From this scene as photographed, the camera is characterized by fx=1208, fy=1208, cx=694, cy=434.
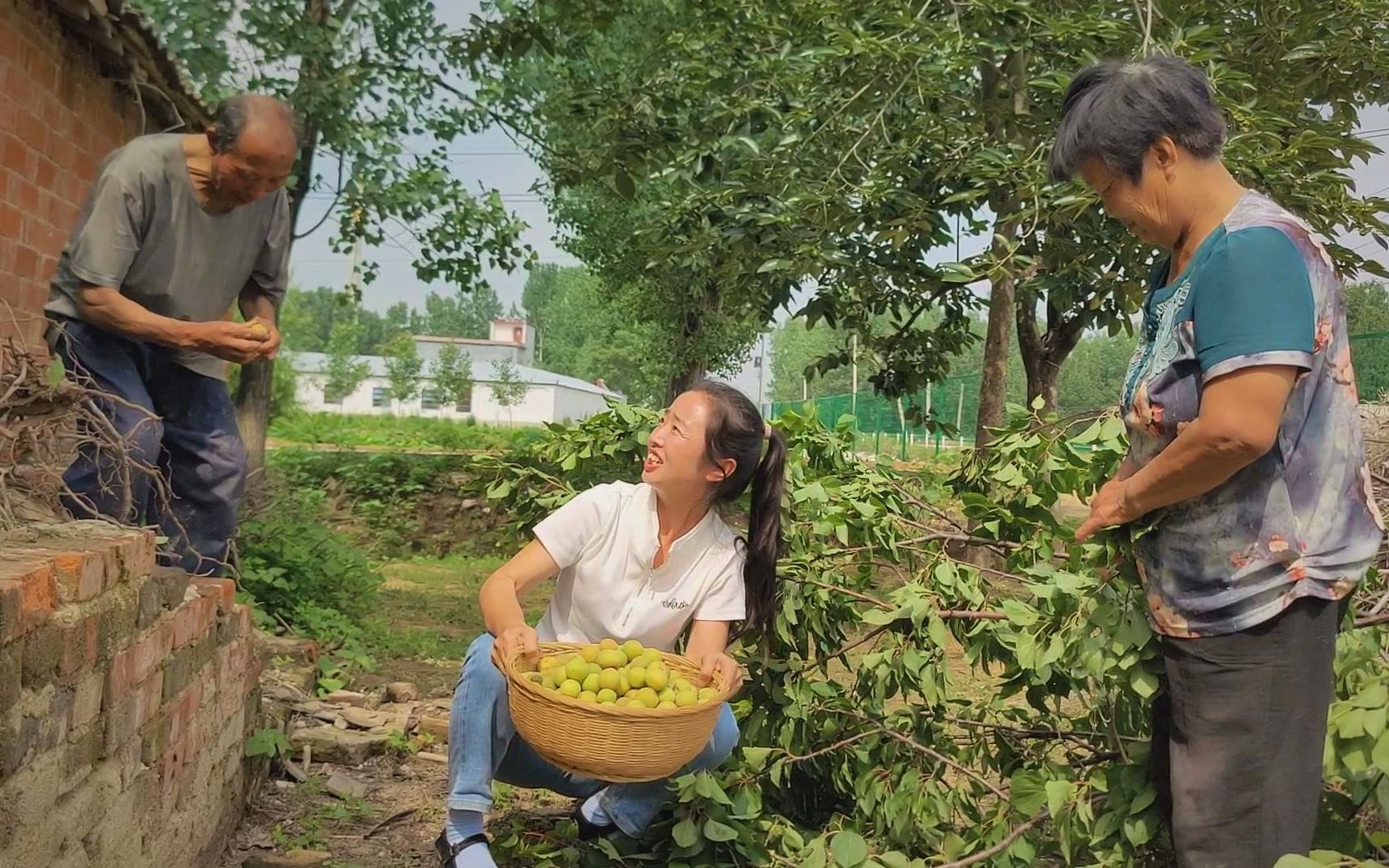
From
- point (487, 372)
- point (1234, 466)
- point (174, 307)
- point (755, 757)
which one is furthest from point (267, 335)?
point (487, 372)

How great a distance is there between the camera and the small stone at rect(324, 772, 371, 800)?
150 inches

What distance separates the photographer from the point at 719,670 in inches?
109

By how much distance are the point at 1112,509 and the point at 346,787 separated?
273cm

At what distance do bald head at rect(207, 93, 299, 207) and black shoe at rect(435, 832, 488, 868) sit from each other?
1821 mm

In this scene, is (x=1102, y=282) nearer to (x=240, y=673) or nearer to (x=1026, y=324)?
(x=1026, y=324)

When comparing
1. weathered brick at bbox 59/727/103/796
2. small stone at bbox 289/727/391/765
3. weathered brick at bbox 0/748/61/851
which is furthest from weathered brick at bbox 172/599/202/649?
small stone at bbox 289/727/391/765

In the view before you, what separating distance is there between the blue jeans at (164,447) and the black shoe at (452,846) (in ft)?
3.62

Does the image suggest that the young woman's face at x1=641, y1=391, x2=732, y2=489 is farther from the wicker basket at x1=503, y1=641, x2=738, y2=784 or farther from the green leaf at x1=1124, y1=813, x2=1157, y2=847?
the green leaf at x1=1124, y1=813, x2=1157, y2=847

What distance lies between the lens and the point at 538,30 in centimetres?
741

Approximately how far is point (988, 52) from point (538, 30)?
2.71m

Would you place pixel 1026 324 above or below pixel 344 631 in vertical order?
above

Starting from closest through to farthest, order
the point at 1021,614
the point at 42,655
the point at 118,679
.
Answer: the point at 42,655, the point at 118,679, the point at 1021,614

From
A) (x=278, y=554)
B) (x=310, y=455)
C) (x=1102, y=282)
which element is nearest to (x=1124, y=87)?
(x=1102, y=282)

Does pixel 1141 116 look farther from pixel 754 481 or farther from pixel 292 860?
pixel 292 860
